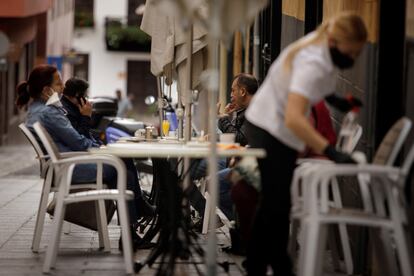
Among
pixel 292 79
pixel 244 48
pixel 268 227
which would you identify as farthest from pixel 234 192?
pixel 244 48

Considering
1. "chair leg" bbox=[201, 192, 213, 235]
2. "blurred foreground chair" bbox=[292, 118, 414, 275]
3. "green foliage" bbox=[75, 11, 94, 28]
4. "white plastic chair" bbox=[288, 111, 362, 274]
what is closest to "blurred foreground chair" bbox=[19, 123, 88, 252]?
"chair leg" bbox=[201, 192, 213, 235]

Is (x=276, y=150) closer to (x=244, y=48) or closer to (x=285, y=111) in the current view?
(x=285, y=111)

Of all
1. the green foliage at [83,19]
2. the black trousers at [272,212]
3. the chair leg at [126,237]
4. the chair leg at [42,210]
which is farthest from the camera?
the green foliage at [83,19]

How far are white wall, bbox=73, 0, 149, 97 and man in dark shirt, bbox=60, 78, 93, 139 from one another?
49.4 metres

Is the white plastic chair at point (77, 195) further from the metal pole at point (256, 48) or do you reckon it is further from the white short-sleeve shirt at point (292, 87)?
the metal pole at point (256, 48)

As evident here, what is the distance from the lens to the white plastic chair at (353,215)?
6.74 metres

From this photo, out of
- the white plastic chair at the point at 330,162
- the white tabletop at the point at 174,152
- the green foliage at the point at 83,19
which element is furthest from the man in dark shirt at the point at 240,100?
the green foliage at the point at 83,19

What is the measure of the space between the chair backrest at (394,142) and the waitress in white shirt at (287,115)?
0.28 meters

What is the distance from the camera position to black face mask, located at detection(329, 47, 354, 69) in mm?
6859

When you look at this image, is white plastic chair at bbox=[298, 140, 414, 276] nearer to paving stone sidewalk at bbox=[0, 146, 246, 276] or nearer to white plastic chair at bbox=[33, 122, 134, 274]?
paving stone sidewalk at bbox=[0, 146, 246, 276]

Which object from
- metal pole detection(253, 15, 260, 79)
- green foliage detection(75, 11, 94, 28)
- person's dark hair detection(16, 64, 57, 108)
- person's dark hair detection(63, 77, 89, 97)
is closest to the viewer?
person's dark hair detection(16, 64, 57, 108)

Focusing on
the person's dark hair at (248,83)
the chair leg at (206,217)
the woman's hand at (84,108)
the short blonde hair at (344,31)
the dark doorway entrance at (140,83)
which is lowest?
the dark doorway entrance at (140,83)

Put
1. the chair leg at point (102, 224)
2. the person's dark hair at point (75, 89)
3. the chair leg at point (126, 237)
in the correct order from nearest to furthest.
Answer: the chair leg at point (126, 237)
the chair leg at point (102, 224)
the person's dark hair at point (75, 89)

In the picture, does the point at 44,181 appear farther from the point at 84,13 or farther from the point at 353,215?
the point at 84,13
